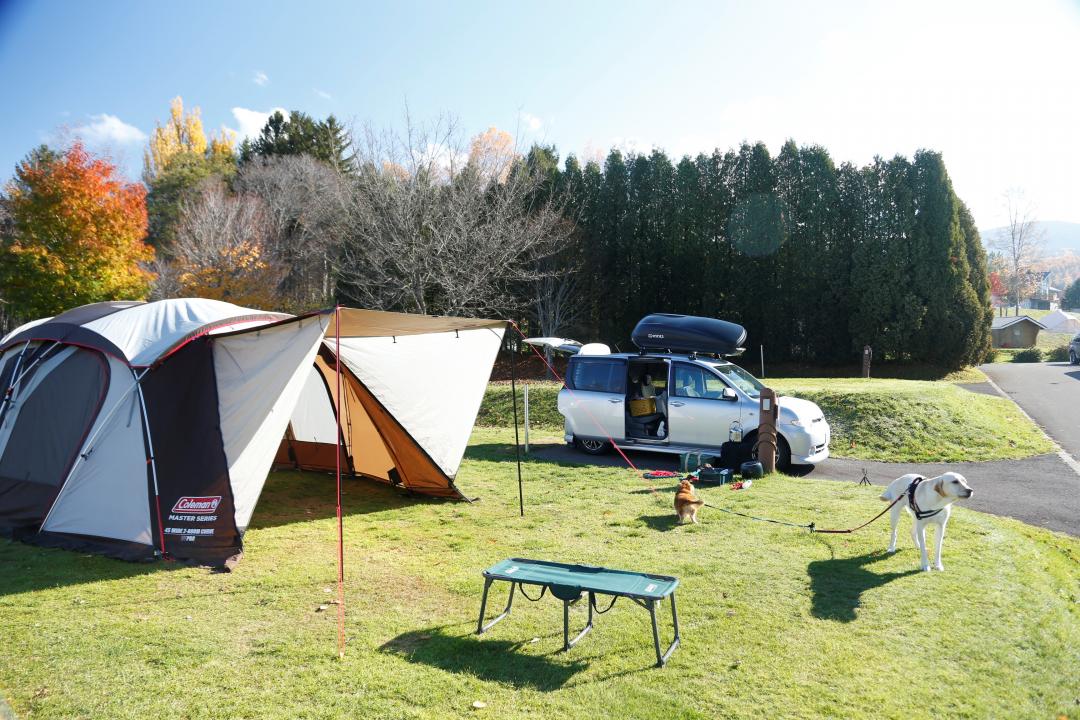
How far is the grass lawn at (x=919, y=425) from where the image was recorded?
11.7 metres

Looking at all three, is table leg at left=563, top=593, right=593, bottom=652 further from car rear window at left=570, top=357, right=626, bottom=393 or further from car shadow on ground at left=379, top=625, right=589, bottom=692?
car rear window at left=570, top=357, right=626, bottom=393

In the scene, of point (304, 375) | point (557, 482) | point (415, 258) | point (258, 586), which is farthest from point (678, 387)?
point (415, 258)

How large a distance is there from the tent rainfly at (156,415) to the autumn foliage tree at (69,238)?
14890 millimetres

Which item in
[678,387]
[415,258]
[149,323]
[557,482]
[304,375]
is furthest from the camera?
[415,258]

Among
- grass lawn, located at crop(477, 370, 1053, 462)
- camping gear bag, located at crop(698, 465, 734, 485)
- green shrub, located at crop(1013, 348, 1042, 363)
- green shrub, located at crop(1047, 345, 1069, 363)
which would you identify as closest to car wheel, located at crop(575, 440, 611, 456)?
camping gear bag, located at crop(698, 465, 734, 485)

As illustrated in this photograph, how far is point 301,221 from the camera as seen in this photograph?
31.4m

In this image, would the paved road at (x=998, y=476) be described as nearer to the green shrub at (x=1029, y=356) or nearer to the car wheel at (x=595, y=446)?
the car wheel at (x=595, y=446)

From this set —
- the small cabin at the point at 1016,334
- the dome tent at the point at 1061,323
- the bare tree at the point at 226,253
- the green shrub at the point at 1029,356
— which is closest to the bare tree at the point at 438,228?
the bare tree at the point at 226,253

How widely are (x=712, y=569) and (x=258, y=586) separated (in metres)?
3.82

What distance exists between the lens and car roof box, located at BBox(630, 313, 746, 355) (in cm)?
1143

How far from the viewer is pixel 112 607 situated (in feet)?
17.5

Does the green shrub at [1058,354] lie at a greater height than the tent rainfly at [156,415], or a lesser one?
greater

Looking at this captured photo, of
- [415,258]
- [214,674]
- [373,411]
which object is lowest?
[214,674]

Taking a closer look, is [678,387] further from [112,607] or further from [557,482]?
[112,607]
